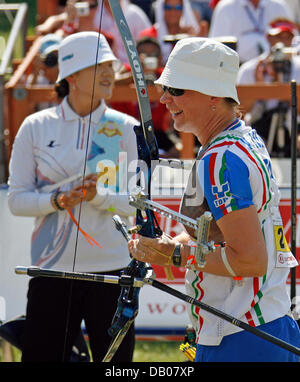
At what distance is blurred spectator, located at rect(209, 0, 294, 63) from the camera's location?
834cm

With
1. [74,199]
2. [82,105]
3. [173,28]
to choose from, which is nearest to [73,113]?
[82,105]

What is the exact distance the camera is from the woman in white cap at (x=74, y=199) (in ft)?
12.7

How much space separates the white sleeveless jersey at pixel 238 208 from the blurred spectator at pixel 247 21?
570cm

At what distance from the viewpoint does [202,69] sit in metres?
2.72

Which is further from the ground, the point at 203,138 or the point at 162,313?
the point at 203,138

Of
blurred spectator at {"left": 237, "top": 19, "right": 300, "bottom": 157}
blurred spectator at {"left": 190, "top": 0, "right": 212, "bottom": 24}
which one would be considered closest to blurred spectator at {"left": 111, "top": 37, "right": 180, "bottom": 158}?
blurred spectator at {"left": 237, "top": 19, "right": 300, "bottom": 157}

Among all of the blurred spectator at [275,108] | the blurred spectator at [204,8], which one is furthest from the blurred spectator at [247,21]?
the blurred spectator at [204,8]

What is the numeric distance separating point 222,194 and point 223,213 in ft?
0.20

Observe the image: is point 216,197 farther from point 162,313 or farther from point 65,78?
point 162,313

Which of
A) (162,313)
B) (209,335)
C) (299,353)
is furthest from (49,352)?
(162,313)

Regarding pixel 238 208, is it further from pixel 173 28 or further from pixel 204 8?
pixel 204 8

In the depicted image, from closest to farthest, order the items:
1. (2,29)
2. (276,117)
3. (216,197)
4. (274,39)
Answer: (216,197), (276,117), (274,39), (2,29)

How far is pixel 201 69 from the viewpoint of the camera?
272 cm
